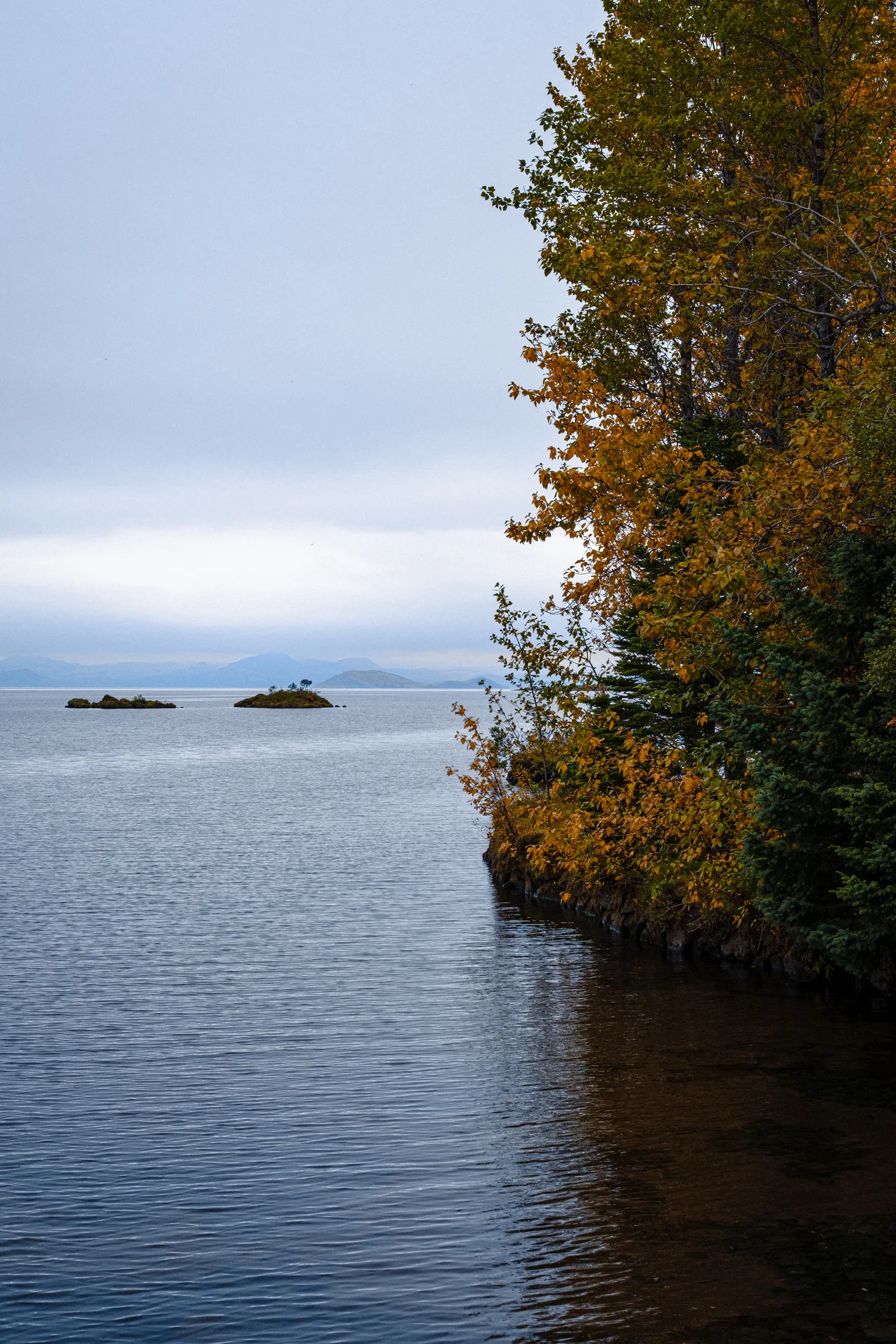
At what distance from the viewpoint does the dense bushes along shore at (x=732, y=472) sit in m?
19.8

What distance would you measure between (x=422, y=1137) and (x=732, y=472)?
15.7 meters

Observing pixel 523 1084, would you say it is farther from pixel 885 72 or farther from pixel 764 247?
pixel 885 72

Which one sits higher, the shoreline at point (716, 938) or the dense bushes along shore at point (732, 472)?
the dense bushes along shore at point (732, 472)

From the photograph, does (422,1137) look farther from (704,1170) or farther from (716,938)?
(716,938)

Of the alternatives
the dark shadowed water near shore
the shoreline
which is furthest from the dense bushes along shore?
the dark shadowed water near shore

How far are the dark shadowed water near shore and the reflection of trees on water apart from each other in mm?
44

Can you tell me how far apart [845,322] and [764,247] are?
2.62 m

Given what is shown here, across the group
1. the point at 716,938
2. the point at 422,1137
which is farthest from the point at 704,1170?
the point at 716,938

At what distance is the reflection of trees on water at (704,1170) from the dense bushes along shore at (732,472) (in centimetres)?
268

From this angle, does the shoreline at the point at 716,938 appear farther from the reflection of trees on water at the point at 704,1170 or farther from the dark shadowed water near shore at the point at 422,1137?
the reflection of trees on water at the point at 704,1170

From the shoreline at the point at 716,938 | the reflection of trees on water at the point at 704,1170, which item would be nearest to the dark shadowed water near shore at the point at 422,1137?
the reflection of trees on water at the point at 704,1170

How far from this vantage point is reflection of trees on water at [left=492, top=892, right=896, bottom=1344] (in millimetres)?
10359

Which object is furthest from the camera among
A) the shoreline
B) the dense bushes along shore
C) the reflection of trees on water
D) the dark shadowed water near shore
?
the shoreline

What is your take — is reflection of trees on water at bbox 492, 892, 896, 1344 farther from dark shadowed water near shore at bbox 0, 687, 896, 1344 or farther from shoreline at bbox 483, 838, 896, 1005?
shoreline at bbox 483, 838, 896, 1005
